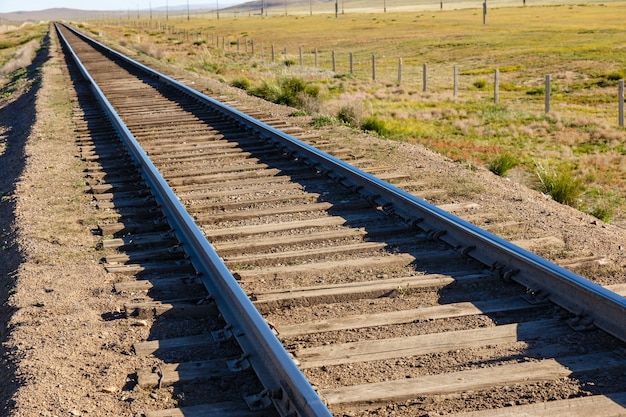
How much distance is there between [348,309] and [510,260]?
3.96ft

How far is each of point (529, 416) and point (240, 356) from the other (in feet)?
5.31

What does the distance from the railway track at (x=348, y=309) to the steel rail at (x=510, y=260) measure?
1 centimetres

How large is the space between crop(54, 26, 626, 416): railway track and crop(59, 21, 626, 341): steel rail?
13 millimetres

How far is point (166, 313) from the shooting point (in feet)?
17.4

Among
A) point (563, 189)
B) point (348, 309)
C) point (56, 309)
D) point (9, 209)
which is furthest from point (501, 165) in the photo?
point (56, 309)

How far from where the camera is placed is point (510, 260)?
559 cm

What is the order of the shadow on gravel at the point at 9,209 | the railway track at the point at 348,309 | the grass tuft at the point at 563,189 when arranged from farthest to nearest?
the grass tuft at the point at 563,189, the shadow on gravel at the point at 9,209, the railway track at the point at 348,309

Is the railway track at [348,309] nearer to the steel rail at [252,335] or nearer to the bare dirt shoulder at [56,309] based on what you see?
the steel rail at [252,335]

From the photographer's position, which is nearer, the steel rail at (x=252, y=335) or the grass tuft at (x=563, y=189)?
the steel rail at (x=252, y=335)

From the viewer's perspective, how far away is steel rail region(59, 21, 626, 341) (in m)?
4.62

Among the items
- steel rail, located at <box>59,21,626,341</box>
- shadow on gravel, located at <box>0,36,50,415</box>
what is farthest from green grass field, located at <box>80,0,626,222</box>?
shadow on gravel, located at <box>0,36,50,415</box>

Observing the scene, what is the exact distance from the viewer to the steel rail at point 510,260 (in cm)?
462

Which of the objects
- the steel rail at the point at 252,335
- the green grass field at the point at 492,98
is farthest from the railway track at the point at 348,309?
the green grass field at the point at 492,98

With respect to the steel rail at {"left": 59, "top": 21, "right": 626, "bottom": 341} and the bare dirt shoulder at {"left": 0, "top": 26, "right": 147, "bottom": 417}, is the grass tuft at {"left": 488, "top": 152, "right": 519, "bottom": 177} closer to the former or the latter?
the steel rail at {"left": 59, "top": 21, "right": 626, "bottom": 341}
